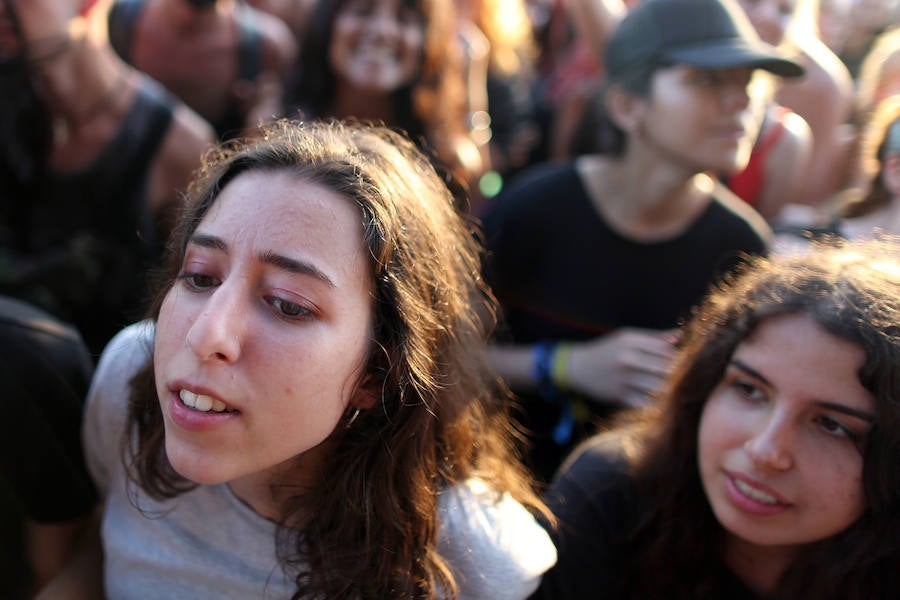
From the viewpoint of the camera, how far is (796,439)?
3.77 feet

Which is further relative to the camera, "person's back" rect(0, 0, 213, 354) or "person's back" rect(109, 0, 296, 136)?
"person's back" rect(109, 0, 296, 136)

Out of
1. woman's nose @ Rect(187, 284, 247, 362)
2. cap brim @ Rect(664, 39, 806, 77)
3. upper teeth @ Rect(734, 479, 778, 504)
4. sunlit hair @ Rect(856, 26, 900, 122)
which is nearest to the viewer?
woman's nose @ Rect(187, 284, 247, 362)

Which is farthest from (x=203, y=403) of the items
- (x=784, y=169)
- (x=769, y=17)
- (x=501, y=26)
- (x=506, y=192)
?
(x=501, y=26)

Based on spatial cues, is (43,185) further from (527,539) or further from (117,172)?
(527,539)

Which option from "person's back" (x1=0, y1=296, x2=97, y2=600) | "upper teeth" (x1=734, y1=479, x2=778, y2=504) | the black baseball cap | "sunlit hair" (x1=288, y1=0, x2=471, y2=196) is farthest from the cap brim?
"person's back" (x1=0, y1=296, x2=97, y2=600)

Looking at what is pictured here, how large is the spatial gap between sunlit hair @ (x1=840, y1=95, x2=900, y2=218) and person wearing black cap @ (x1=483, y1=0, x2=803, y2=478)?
24 cm

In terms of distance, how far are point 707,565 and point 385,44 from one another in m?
1.92

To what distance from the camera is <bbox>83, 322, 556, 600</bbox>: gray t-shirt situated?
1.15 meters

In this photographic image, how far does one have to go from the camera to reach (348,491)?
1.14 meters

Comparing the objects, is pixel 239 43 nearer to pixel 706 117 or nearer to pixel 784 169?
pixel 706 117

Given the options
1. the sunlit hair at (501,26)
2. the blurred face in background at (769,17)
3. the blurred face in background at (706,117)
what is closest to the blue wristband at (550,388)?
the blurred face in background at (706,117)

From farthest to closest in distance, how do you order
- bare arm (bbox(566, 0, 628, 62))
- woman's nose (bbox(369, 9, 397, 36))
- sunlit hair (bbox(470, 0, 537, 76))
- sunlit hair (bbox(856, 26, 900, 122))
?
sunlit hair (bbox(470, 0, 537, 76)) → bare arm (bbox(566, 0, 628, 62)) → woman's nose (bbox(369, 9, 397, 36)) → sunlit hair (bbox(856, 26, 900, 122))

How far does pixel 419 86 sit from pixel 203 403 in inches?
75.0

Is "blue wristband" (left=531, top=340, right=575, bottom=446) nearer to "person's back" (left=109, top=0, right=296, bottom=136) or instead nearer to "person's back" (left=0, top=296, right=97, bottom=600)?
"person's back" (left=0, top=296, right=97, bottom=600)
